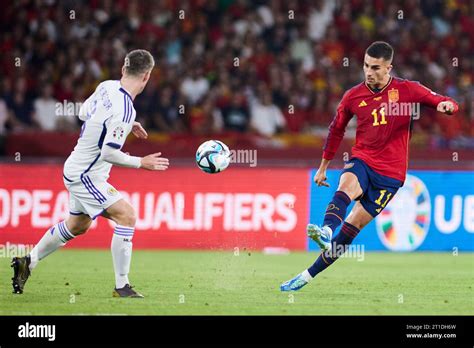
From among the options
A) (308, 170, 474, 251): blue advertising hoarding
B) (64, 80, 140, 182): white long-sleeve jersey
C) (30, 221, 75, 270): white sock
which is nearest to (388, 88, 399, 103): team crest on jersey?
(64, 80, 140, 182): white long-sleeve jersey

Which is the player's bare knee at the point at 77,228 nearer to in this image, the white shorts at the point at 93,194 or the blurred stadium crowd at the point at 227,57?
the white shorts at the point at 93,194

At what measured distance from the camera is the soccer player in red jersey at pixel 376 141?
9.43 metres

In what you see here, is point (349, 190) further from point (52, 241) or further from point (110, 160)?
point (52, 241)

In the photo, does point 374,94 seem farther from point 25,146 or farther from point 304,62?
point 304,62

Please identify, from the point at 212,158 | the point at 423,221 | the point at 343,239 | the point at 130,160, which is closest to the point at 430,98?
the point at 343,239

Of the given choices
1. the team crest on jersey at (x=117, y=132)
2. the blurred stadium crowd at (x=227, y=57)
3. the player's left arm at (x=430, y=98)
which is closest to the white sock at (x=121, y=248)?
the team crest on jersey at (x=117, y=132)

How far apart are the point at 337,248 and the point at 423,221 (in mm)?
6300

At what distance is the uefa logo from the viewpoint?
1529 centimetres

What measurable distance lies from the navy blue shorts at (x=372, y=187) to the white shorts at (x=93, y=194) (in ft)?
7.31

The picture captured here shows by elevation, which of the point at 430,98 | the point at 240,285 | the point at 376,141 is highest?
the point at 430,98

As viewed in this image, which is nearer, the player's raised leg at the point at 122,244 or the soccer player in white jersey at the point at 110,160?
the soccer player in white jersey at the point at 110,160

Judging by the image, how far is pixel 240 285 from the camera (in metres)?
10.5

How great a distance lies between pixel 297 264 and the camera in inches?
526

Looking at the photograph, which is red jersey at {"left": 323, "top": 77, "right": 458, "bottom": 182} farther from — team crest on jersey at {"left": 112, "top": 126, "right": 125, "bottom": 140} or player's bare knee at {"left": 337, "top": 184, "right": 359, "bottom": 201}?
team crest on jersey at {"left": 112, "top": 126, "right": 125, "bottom": 140}
